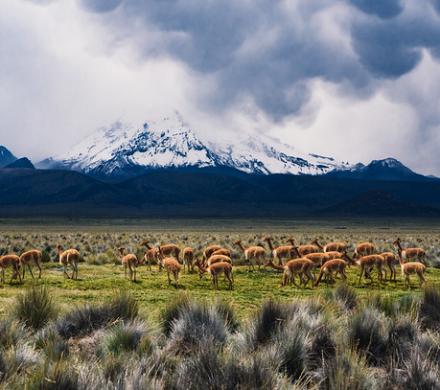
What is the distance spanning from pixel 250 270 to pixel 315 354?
13.8 metres

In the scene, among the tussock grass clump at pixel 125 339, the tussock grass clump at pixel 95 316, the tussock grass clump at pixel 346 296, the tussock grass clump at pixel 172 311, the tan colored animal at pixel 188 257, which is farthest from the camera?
the tan colored animal at pixel 188 257

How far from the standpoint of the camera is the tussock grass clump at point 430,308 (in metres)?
10.3

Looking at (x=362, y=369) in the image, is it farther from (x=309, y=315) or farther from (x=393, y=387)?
(x=309, y=315)

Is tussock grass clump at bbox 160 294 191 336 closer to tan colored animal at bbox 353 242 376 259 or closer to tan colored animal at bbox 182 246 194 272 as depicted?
tan colored animal at bbox 182 246 194 272

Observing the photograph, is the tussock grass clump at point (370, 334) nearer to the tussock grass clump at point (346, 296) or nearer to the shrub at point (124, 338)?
the tussock grass clump at point (346, 296)

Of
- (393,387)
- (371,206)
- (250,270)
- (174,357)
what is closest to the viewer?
(393,387)

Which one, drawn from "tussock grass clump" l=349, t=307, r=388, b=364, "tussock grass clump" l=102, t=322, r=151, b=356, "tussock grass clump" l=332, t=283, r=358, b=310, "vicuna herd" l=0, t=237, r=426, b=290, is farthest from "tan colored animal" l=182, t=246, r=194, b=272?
"tussock grass clump" l=349, t=307, r=388, b=364

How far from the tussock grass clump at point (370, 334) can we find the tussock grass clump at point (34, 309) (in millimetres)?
5917

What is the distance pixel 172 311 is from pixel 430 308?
17.8ft

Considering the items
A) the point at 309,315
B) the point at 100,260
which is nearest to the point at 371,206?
the point at 100,260

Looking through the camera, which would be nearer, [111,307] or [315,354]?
[315,354]

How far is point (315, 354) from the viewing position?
8172 mm

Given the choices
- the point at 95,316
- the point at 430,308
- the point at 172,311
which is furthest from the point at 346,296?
the point at 95,316

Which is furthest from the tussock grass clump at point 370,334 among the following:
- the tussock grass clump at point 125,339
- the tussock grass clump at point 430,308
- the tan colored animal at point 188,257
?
the tan colored animal at point 188,257
